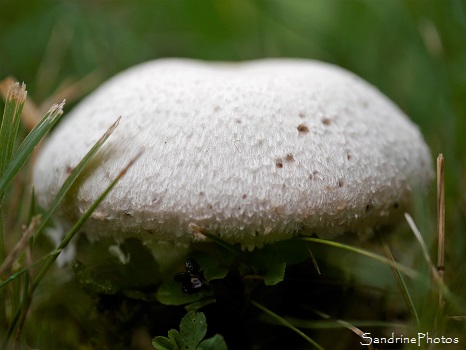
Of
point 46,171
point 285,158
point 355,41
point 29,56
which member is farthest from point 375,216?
point 29,56

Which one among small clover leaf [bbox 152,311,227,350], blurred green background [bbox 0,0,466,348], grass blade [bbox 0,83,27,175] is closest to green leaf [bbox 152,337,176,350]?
small clover leaf [bbox 152,311,227,350]

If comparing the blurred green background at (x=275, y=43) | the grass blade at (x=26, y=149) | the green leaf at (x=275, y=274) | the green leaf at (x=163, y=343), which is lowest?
the green leaf at (x=163, y=343)

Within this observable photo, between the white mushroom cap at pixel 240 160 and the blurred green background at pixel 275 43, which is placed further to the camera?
the blurred green background at pixel 275 43

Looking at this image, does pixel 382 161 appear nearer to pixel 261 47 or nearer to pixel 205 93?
pixel 205 93

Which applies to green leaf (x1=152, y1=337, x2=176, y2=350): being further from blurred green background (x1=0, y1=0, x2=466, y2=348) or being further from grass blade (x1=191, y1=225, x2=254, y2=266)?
blurred green background (x1=0, y1=0, x2=466, y2=348)

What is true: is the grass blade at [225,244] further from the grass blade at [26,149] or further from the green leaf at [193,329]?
the grass blade at [26,149]

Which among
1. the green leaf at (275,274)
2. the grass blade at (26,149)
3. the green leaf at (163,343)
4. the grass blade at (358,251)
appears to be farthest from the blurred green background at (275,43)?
the green leaf at (163,343)
